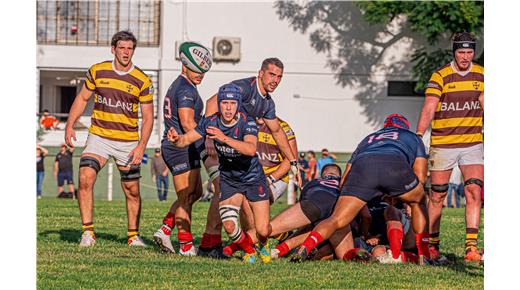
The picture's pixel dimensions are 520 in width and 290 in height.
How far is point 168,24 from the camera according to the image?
37844 mm

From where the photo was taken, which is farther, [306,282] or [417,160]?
[417,160]

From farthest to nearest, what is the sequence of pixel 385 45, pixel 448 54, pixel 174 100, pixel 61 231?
pixel 385 45, pixel 448 54, pixel 61 231, pixel 174 100

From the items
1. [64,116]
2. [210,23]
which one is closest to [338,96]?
[210,23]

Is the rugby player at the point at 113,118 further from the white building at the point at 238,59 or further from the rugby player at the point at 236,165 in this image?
the white building at the point at 238,59

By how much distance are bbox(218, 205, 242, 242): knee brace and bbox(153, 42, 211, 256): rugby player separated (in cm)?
88

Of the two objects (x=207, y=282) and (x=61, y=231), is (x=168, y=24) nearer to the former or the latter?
(x=61, y=231)

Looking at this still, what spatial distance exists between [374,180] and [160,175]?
2470 cm

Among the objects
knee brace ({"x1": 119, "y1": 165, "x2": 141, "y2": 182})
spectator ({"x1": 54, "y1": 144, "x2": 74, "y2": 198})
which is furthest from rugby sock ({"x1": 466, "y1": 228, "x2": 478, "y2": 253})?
spectator ({"x1": 54, "y1": 144, "x2": 74, "y2": 198})

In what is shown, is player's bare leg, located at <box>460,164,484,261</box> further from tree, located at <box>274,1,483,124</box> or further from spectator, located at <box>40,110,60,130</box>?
spectator, located at <box>40,110,60,130</box>

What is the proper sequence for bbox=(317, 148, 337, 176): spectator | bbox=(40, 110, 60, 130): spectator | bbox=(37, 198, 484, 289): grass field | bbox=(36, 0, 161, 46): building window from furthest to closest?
1. bbox=(36, 0, 161, 46): building window
2. bbox=(40, 110, 60, 130): spectator
3. bbox=(317, 148, 337, 176): spectator
4. bbox=(37, 198, 484, 289): grass field

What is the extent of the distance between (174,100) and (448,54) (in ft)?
86.2

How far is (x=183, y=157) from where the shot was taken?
11.9m

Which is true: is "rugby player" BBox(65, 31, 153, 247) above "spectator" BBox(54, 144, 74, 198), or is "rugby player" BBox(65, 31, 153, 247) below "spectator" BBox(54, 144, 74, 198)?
above

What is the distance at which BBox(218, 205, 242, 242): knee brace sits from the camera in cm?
1086
